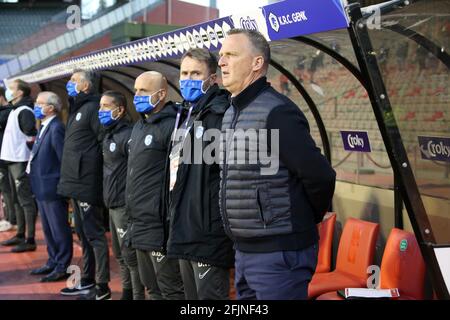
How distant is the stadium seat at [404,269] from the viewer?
427 centimetres

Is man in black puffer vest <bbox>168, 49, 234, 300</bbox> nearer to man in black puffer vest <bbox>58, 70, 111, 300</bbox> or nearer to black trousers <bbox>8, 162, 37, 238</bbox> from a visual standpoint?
man in black puffer vest <bbox>58, 70, 111, 300</bbox>

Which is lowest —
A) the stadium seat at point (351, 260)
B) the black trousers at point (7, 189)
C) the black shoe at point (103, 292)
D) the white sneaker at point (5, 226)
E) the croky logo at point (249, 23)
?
the black shoe at point (103, 292)

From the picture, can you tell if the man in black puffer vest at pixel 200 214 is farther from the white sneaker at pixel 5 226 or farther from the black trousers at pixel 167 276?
the white sneaker at pixel 5 226

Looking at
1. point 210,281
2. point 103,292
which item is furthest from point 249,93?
point 103,292

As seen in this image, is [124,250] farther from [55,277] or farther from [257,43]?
[257,43]

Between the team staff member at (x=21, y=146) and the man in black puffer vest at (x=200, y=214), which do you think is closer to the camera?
the man in black puffer vest at (x=200, y=214)

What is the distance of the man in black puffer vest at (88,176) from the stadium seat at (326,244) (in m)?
1.89

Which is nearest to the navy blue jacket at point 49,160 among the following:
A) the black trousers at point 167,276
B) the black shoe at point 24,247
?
the black shoe at point 24,247

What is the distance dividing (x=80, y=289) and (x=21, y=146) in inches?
102

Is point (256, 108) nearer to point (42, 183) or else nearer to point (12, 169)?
point (42, 183)

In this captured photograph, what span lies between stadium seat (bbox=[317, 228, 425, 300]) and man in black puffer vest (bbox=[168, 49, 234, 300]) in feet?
3.86

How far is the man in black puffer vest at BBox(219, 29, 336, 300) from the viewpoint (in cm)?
276

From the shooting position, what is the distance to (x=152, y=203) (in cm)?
400

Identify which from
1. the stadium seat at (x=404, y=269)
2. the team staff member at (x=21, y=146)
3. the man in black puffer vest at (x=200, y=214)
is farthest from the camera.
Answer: the team staff member at (x=21, y=146)
